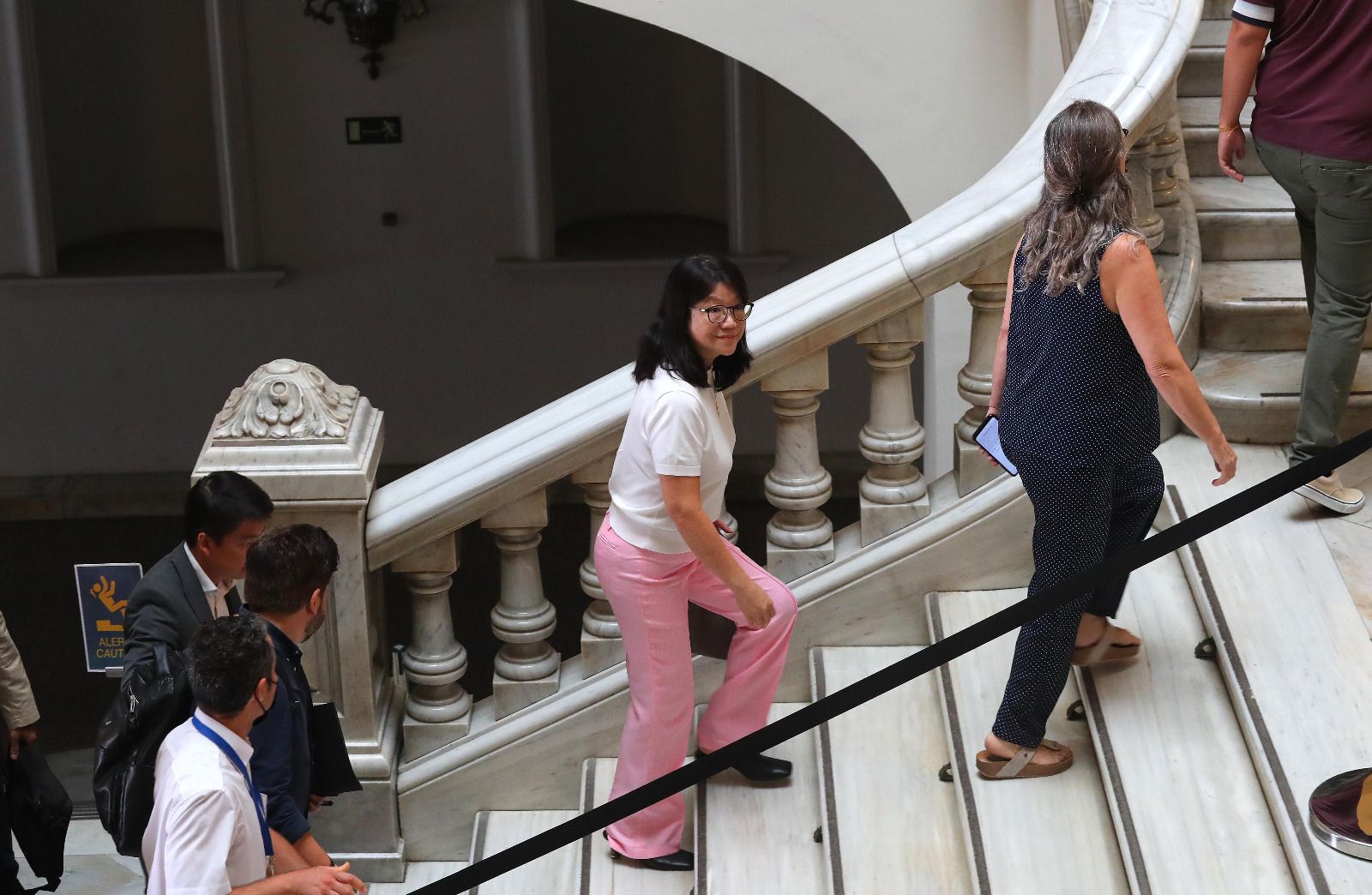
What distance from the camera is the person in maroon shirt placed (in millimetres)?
3531

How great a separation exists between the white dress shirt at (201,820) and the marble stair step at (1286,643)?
1926 millimetres

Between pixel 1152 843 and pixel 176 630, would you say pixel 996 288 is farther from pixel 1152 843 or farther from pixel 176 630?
pixel 176 630

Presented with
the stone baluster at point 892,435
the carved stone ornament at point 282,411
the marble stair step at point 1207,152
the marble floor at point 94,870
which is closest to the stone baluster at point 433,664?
the carved stone ornament at point 282,411

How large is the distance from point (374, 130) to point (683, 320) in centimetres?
795

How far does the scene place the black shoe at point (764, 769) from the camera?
12.1ft

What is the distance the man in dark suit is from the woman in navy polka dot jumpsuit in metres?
1.57

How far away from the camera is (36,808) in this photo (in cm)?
383

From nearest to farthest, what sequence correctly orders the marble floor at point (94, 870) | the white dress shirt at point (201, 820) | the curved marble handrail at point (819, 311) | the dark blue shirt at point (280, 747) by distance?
the white dress shirt at point (201, 820)
the dark blue shirt at point (280, 747)
the curved marble handrail at point (819, 311)
the marble floor at point (94, 870)

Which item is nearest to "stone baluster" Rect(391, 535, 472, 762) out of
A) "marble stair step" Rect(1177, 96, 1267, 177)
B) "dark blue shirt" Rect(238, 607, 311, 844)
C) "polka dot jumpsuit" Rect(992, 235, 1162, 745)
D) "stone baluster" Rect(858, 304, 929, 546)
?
"dark blue shirt" Rect(238, 607, 311, 844)

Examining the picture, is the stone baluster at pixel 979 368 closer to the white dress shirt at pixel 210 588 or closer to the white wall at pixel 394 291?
the white dress shirt at pixel 210 588

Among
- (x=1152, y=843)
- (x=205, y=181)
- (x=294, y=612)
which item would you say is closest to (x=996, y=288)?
(x=1152, y=843)

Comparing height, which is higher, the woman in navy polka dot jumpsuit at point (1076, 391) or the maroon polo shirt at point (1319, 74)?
the maroon polo shirt at point (1319, 74)

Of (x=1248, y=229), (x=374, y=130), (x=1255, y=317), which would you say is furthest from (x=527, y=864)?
(x=374, y=130)

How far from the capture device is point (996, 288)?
3717mm
